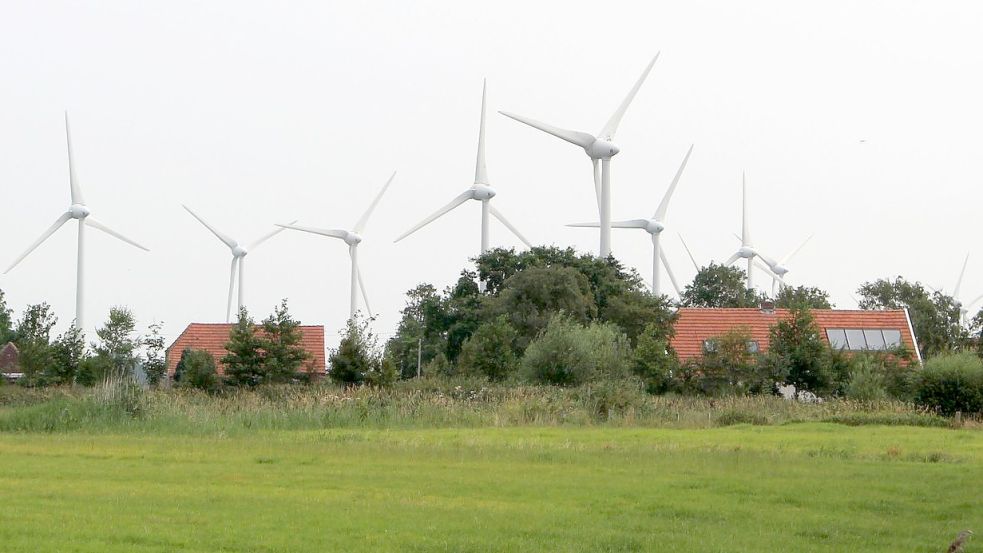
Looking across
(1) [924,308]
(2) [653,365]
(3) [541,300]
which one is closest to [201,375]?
(2) [653,365]

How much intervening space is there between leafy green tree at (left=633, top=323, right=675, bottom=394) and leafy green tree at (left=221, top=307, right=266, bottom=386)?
562 inches

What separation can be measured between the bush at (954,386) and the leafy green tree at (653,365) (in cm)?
957

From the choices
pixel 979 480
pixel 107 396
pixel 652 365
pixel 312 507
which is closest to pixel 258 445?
pixel 107 396

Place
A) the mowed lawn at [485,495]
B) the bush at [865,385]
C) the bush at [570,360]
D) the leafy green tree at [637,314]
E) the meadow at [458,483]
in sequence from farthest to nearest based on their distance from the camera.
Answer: the leafy green tree at [637,314], the bush at [570,360], the bush at [865,385], the meadow at [458,483], the mowed lawn at [485,495]

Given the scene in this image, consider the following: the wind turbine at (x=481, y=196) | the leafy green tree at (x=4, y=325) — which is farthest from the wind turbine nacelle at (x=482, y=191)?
the leafy green tree at (x=4, y=325)

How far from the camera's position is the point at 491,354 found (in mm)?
54875

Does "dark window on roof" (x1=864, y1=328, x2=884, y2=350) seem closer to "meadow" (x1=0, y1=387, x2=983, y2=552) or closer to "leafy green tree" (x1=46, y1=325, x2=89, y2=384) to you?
"meadow" (x1=0, y1=387, x2=983, y2=552)

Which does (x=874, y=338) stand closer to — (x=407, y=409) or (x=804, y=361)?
(x=804, y=361)

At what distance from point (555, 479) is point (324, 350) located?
57621 mm

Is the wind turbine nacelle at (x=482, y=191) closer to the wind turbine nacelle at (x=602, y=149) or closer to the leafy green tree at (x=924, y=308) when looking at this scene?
the wind turbine nacelle at (x=602, y=149)

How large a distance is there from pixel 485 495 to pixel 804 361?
3520 cm

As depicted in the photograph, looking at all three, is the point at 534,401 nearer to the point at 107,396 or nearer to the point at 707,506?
the point at 107,396

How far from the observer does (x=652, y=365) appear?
50.6 m

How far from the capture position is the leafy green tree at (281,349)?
51562 millimetres
